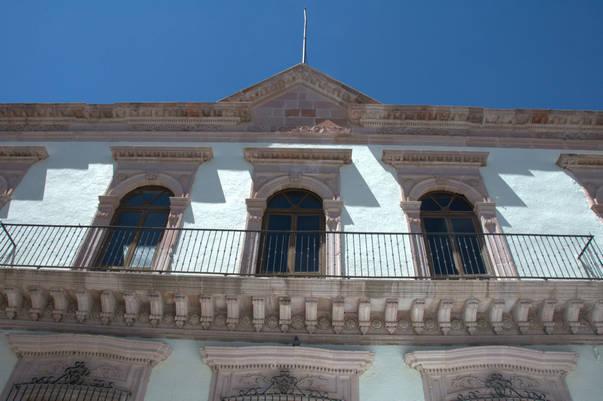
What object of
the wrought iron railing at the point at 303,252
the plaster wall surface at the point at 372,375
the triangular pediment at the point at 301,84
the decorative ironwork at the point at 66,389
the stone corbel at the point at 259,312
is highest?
the triangular pediment at the point at 301,84

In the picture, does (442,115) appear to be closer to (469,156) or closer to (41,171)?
(469,156)

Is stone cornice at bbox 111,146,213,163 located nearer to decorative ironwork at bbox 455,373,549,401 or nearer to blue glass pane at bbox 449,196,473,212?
blue glass pane at bbox 449,196,473,212

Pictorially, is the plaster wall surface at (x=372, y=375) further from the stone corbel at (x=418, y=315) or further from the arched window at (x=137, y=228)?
the arched window at (x=137, y=228)

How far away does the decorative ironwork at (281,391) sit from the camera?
6918 mm

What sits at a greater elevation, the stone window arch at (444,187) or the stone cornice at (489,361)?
the stone window arch at (444,187)

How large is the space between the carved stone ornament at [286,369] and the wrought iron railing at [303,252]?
1464mm

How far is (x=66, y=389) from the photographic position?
6973 millimetres

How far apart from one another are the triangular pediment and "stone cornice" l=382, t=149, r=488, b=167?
1.89 metres

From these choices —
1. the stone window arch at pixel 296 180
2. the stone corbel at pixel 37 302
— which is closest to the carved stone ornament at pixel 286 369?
the stone window arch at pixel 296 180

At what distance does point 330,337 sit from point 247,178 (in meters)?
3.92

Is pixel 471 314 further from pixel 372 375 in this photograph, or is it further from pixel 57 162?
pixel 57 162

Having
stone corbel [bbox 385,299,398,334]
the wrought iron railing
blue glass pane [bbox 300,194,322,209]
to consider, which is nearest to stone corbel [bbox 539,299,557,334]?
the wrought iron railing

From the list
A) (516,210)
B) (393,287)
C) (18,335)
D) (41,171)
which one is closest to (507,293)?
(393,287)

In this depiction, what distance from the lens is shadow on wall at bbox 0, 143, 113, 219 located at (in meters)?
10.3
